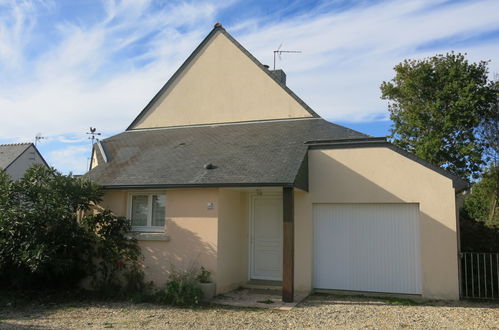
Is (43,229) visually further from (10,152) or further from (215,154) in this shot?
(10,152)

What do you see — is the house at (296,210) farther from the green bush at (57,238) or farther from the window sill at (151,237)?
the green bush at (57,238)

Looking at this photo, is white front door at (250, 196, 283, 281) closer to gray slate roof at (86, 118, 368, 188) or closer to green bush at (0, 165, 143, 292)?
gray slate roof at (86, 118, 368, 188)

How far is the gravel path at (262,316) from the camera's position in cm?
770

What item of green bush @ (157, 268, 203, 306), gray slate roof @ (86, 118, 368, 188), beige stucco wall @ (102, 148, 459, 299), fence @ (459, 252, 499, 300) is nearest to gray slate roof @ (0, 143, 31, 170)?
gray slate roof @ (86, 118, 368, 188)

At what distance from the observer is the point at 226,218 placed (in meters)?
10.9

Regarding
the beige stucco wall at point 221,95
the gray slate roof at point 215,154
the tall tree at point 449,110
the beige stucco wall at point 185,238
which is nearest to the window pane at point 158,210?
the beige stucco wall at point 185,238

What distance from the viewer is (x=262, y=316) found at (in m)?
8.31

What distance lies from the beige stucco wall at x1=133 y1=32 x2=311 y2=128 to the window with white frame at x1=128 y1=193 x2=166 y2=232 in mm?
4590

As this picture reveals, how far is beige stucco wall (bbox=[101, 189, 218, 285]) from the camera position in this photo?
10.3 m

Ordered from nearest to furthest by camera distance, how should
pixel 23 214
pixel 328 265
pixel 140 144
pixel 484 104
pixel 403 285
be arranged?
pixel 23 214, pixel 403 285, pixel 328 265, pixel 140 144, pixel 484 104

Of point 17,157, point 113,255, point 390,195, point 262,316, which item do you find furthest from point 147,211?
point 17,157

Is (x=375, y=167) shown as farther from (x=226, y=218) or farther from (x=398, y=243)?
(x=226, y=218)

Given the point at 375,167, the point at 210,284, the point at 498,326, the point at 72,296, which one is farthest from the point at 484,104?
the point at 72,296

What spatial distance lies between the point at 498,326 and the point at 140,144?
11245mm
